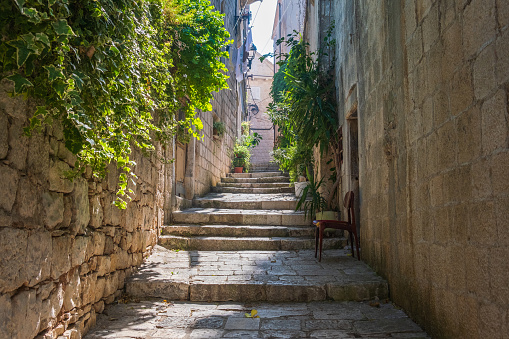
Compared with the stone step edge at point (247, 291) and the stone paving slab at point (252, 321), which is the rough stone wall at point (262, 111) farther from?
the stone paving slab at point (252, 321)

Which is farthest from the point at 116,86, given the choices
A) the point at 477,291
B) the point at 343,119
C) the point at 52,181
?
the point at 343,119

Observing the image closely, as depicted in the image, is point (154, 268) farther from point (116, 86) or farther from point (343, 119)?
point (343, 119)

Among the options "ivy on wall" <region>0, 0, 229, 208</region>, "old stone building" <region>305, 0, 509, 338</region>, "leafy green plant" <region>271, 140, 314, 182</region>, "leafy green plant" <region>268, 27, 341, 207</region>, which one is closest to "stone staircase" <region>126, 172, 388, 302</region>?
"old stone building" <region>305, 0, 509, 338</region>

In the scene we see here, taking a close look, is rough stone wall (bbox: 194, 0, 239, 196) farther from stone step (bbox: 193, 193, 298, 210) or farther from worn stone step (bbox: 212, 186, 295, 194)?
stone step (bbox: 193, 193, 298, 210)

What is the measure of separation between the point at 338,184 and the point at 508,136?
Result: 15.3 feet

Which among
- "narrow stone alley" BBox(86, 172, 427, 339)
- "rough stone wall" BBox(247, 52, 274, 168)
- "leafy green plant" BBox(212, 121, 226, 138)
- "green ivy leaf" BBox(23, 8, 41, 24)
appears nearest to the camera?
"green ivy leaf" BBox(23, 8, 41, 24)

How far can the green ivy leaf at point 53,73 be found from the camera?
1756mm

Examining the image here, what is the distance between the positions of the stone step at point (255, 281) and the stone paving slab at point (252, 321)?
11 centimetres

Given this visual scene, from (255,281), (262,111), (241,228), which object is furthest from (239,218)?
(262,111)

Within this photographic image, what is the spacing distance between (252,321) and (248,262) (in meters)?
1.57

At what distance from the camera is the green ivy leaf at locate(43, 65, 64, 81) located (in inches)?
69.1

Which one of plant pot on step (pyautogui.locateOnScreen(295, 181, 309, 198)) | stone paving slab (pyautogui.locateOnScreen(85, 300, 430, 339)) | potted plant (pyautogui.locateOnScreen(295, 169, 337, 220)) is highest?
plant pot on step (pyautogui.locateOnScreen(295, 181, 309, 198))

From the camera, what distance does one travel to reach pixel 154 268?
4.22 metres

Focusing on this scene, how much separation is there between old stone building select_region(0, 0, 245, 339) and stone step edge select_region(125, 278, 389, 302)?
1.04 ft
